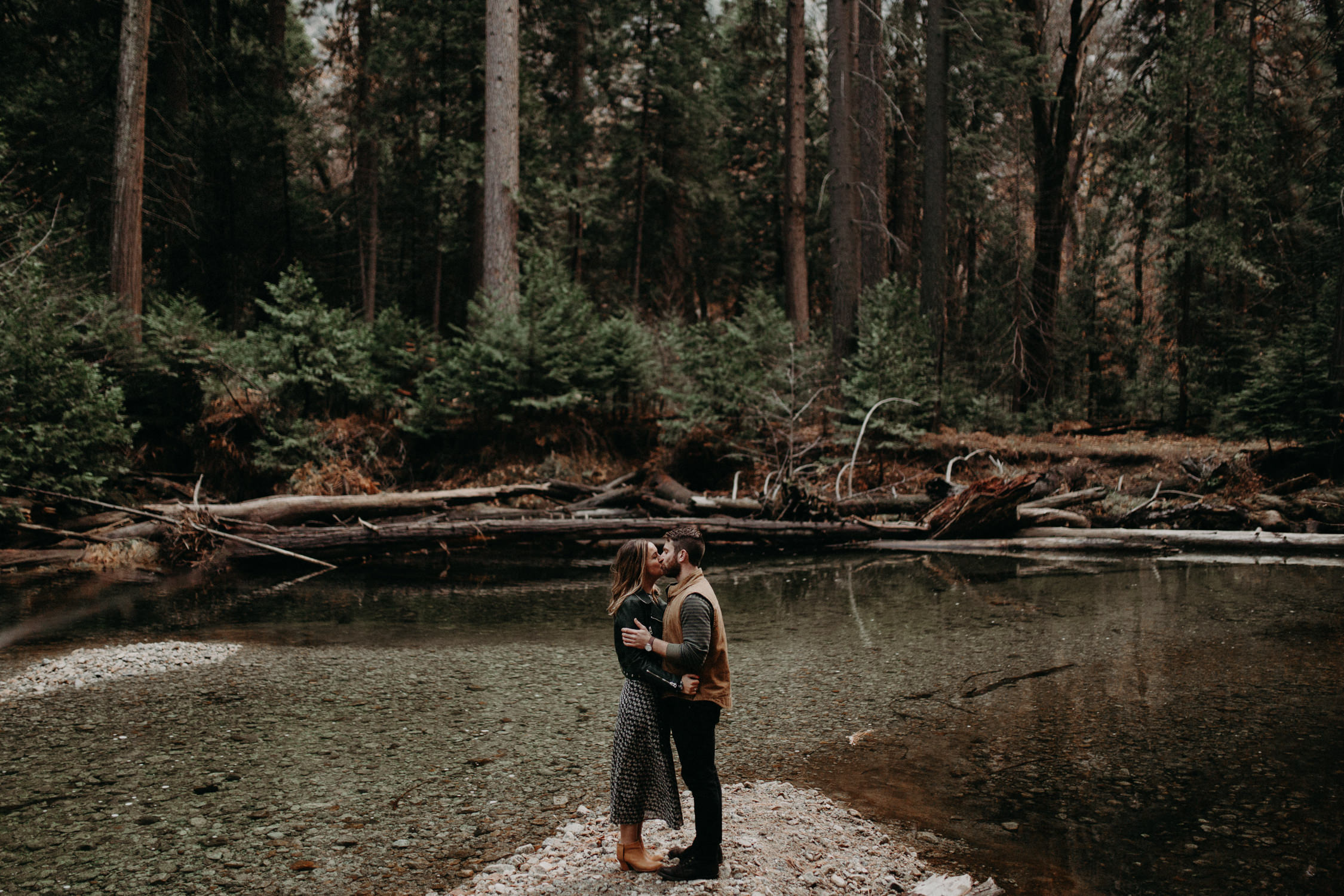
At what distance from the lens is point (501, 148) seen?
1788 centimetres

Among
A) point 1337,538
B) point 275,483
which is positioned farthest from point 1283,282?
point 275,483

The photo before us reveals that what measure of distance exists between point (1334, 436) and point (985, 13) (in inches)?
461

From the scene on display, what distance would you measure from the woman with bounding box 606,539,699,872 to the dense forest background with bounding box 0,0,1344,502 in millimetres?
10512

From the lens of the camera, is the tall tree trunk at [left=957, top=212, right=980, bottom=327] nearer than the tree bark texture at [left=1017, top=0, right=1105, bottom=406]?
No

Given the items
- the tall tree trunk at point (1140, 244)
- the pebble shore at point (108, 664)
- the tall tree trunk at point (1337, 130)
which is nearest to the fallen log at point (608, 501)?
the pebble shore at point (108, 664)

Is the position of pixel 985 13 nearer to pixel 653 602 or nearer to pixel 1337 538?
pixel 1337 538

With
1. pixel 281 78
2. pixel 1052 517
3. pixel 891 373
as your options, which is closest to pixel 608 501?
pixel 891 373

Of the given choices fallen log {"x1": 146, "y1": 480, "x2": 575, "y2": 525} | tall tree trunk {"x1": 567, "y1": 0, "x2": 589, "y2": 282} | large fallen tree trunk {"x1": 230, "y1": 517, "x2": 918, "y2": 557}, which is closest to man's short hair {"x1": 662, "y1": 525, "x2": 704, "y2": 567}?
large fallen tree trunk {"x1": 230, "y1": 517, "x2": 918, "y2": 557}

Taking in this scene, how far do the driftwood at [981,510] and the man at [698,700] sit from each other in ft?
30.2

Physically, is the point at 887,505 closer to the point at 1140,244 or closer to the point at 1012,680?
the point at 1012,680

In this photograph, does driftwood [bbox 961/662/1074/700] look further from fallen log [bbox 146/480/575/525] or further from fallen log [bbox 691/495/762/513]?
fallen log [bbox 146/480/575/525]

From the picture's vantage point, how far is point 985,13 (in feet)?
60.3

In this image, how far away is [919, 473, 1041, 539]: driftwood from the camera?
38.4 ft

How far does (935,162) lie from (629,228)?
44.4 ft
